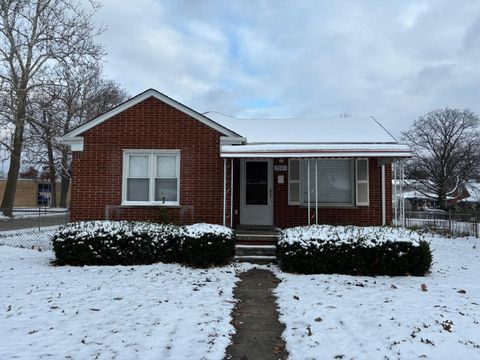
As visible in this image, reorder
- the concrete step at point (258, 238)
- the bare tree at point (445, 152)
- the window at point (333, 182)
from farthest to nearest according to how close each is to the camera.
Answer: the bare tree at point (445, 152), the window at point (333, 182), the concrete step at point (258, 238)

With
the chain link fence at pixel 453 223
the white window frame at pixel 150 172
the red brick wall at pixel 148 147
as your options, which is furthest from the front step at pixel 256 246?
the chain link fence at pixel 453 223

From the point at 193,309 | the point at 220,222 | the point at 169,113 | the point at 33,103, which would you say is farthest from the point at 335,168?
the point at 33,103

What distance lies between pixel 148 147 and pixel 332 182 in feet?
18.6

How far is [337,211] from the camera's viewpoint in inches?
498

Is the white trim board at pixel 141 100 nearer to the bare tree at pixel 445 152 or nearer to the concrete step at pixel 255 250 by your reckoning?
the concrete step at pixel 255 250

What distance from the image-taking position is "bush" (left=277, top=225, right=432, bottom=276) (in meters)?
8.59

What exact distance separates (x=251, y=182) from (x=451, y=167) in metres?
48.9

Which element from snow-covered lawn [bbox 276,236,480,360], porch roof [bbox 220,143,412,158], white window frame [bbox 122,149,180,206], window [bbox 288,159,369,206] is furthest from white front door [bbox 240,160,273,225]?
snow-covered lawn [bbox 276,236,480,360]

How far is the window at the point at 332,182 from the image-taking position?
12.6m

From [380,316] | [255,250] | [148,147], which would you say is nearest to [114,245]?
[148,147]

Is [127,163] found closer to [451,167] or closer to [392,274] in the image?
[392,274]

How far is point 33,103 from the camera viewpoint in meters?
26.1

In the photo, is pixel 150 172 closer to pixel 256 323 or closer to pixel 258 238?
pixel 258 238

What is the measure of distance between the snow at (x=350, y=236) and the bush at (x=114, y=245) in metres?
2.68
